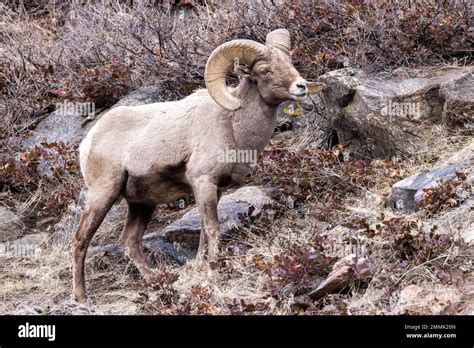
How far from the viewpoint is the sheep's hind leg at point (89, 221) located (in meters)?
8.38

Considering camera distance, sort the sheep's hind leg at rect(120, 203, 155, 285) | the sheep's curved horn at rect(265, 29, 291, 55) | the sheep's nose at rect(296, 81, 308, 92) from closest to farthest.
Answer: the sheep's nose at rect(296, 81, 308, 92) < the sheep's curved horn at rect(265, 29, 291, 55) < the sheep's hind leg at rect(120, 203, 155, 285)

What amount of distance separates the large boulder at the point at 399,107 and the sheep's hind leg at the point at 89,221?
2.98 m

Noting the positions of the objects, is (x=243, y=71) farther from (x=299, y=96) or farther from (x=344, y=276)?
(x=344, y=276)

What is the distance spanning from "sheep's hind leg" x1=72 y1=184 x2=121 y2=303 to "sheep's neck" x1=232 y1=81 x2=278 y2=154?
123 cm

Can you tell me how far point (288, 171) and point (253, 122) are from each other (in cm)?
172

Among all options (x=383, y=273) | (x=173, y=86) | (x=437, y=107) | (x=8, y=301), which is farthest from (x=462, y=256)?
(x=173, y=86)

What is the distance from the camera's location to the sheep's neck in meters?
8.09

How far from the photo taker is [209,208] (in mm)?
8008

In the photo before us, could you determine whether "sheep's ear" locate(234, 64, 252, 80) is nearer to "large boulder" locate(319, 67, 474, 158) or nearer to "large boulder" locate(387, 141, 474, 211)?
"large boulder" locate(387, 141, 474, 211)

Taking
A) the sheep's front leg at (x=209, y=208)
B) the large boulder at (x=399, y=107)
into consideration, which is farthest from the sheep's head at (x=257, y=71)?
the large boulder at (x=399, y=107)

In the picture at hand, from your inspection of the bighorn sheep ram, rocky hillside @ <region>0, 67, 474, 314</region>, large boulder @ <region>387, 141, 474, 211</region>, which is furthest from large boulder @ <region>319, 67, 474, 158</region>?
the bighorn sheep ram

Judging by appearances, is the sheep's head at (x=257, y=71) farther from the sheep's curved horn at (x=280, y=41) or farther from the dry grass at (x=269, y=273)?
the dry grass at (x=269, y=273)

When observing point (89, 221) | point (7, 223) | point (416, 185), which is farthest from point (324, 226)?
point (7, 223)

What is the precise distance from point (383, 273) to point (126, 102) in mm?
5460
